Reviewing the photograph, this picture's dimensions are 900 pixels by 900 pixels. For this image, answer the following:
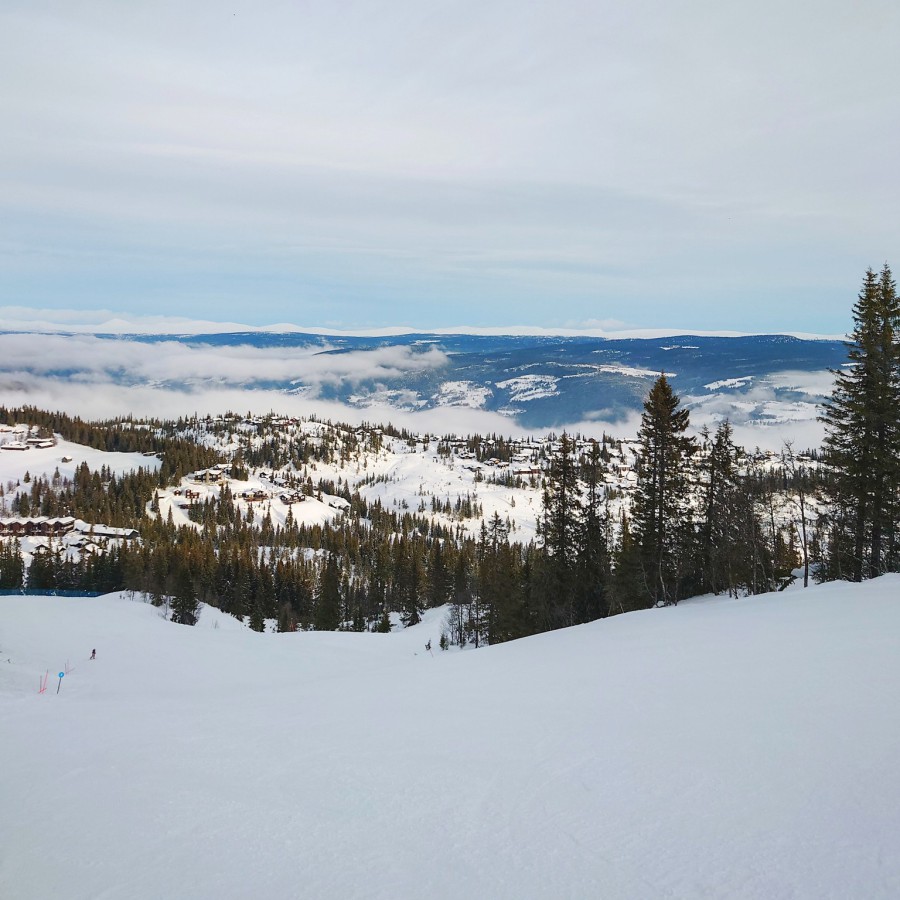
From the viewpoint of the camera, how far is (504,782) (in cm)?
812

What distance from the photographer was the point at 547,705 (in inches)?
476

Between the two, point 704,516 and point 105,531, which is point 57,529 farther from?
point 704,516

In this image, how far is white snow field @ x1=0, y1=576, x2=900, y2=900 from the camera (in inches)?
225

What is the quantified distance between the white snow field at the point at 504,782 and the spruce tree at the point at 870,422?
1228 cm

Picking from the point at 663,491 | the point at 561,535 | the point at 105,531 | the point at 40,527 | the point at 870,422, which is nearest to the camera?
the point at 870,422

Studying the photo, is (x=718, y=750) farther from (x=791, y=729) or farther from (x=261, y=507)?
(x=261, y=507)

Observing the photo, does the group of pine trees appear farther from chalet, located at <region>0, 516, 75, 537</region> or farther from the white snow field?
chalet, located at <region>0, 516, 75, 537</region>

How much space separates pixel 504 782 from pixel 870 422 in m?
26.8

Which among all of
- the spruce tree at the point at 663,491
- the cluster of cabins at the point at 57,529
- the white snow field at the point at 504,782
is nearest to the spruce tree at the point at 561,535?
the spruce tree at the point at 663,491

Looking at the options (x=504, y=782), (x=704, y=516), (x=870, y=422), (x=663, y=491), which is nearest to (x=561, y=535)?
(x=663, y=491)

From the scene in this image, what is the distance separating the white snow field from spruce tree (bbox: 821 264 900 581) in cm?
1228

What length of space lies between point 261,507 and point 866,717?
202031mm

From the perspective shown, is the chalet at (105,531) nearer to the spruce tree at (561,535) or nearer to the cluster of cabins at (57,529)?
the cluster of cabins at (57,529)

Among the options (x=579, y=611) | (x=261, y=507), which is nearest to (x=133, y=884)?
(x=579, y=611)
